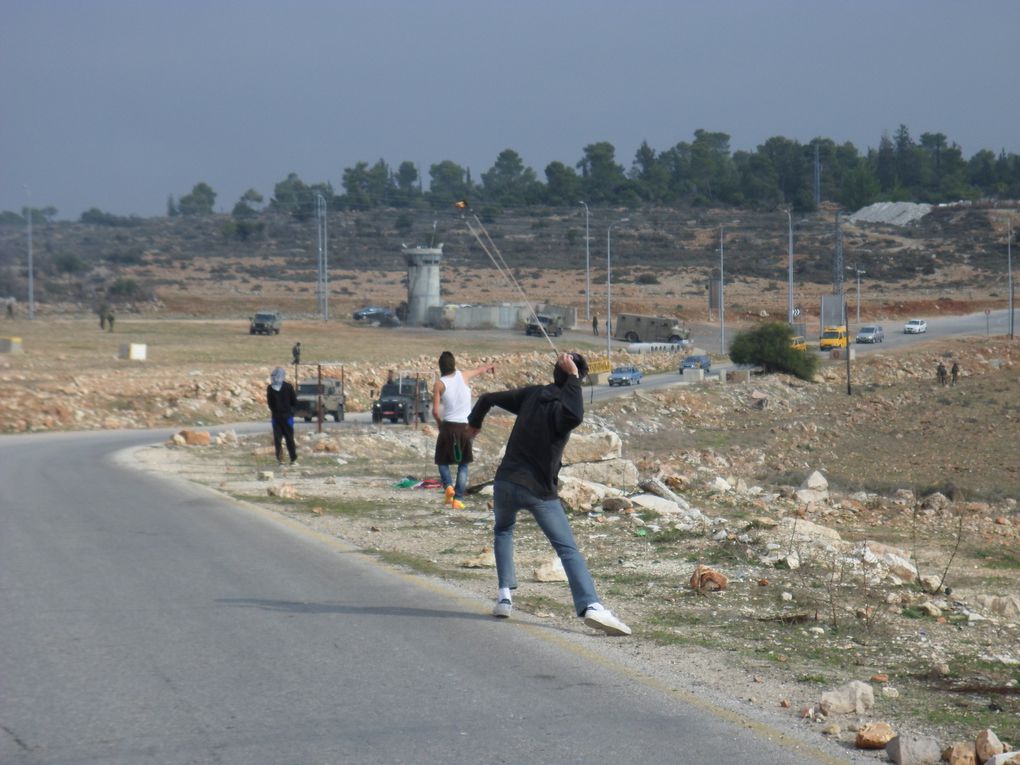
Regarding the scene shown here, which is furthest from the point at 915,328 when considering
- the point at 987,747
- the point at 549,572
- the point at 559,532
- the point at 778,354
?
the point at 987,747

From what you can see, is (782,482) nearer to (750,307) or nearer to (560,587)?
(560,587)

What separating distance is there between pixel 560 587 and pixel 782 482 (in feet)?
64.3

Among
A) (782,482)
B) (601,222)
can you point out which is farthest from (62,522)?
(601,222)

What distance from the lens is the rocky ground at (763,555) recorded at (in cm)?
768

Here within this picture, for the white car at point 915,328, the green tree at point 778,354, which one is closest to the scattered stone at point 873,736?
the green tree at point 778,354

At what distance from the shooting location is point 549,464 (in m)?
8.77

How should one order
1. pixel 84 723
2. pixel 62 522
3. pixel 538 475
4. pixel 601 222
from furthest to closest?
pixel 601 222 < pixel 62 522 < pixel 538 475 < pixel 84 723

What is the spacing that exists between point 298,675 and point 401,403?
102 feet

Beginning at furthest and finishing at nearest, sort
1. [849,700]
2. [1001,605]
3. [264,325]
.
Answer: [264,325] < [1001,605] < [849,700]

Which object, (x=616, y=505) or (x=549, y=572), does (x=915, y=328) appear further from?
(x=549, y=572)

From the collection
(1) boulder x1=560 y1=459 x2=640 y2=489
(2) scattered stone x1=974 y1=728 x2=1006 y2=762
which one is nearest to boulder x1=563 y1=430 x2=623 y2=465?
(1) boulder x1=560 y1=459 x2=640 y2=489

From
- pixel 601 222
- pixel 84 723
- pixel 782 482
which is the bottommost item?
pixel 782 482

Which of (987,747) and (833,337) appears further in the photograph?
(833,337)

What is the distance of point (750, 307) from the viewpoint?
344 feet
